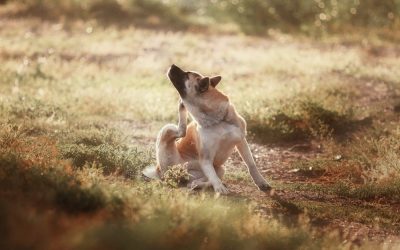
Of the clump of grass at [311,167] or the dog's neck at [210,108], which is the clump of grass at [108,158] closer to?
the dog's neck at [210,108]

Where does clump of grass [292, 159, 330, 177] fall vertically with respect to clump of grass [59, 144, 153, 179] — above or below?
below

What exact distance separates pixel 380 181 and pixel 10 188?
4926 millimetres

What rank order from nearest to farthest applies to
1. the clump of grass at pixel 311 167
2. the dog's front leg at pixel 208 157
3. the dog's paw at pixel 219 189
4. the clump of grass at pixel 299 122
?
1. the dog's paw at pixel 219 189
2. the dog's front leg at pixel 208 157
3. the clump of grass at pixel 311 167
4. the clump of grass at pixel 299 122

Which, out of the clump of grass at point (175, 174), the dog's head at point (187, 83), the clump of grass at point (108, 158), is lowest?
the clump of grass at point (108, 158)

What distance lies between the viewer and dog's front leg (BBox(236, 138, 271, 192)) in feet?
25.8

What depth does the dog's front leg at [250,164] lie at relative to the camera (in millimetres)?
7871

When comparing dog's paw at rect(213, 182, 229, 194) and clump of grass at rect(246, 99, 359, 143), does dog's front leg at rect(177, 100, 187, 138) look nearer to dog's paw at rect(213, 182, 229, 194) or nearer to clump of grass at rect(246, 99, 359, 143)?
dog's paw at rect(213, 182, 229, 194)

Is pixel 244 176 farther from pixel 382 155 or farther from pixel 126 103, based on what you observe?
pixel 126 103

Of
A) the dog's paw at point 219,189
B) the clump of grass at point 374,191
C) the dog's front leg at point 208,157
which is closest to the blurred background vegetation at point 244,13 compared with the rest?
the clump of grass at point 374,191

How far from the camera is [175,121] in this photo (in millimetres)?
12430

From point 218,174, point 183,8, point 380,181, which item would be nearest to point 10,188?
point 218,174

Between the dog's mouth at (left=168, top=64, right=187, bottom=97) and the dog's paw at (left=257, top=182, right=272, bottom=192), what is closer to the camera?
the dog's mouth at (left=168, top=64, right=187, bottom=97)

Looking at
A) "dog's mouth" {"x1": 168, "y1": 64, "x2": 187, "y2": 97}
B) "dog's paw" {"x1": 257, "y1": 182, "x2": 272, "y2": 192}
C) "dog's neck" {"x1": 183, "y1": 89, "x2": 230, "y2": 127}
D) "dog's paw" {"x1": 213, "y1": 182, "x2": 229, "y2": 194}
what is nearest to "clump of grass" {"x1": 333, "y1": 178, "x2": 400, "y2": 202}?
"dog's paw" {"x1": 257, "y1": 182, "x2": 272, "y2": 192}

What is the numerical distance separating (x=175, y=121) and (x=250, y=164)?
4660 mm
